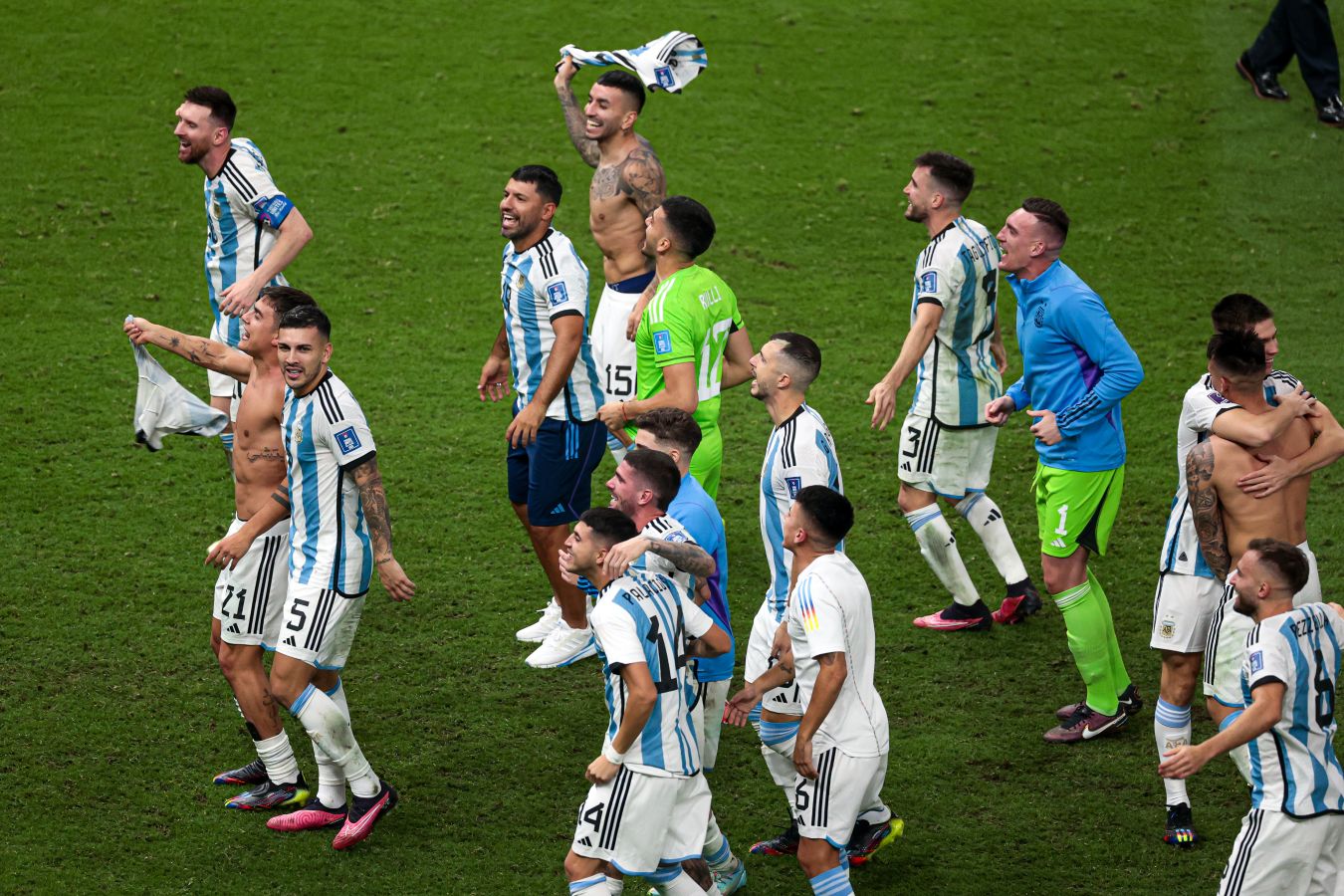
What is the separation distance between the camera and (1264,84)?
1334cm

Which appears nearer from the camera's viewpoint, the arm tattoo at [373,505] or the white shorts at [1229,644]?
the white shorts at [1229,644]

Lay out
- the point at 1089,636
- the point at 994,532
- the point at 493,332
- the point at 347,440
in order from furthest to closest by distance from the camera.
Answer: the point at 493,332 < the point at 994,532 < the point at 1089,636 < the point at 347,440

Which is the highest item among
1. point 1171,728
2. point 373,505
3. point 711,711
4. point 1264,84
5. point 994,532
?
point 1264,84

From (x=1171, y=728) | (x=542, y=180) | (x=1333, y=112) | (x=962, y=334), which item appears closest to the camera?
(x=1171, y=728)

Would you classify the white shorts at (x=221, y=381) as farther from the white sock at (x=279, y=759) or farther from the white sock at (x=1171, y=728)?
the white sock at (x=1171, y=728)

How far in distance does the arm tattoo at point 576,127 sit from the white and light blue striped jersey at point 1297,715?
4.62 meters

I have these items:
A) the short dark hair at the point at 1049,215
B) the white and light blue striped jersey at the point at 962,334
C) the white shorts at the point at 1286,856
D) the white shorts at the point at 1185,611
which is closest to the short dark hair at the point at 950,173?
the white and light blue striped jersey at the point at 962,334

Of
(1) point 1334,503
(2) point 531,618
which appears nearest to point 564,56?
A: (2) point 531,618

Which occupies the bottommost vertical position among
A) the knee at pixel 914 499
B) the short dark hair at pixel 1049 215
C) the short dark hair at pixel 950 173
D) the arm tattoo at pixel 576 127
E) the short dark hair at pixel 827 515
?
the knee at pixel 914 499

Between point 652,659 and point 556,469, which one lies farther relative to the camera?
point 556,469

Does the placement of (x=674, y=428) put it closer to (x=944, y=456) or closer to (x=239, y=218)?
(x=944, y=456)

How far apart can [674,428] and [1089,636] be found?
217 cm

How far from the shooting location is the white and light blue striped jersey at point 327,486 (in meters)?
5.41

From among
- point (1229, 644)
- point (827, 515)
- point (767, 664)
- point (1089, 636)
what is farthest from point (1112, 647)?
point (827, 515)
